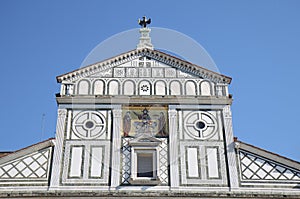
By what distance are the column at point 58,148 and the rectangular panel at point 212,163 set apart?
4651mm

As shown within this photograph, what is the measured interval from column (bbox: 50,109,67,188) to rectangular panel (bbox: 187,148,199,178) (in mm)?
4018

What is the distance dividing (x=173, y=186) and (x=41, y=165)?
4163 mm

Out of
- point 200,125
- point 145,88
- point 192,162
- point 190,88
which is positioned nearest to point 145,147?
point 192,162

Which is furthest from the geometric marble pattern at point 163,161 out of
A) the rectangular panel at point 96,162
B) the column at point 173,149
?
the rectangular panel at point 96,162

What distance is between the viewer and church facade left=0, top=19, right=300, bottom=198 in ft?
46.2

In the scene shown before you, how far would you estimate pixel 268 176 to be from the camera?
1438 cm

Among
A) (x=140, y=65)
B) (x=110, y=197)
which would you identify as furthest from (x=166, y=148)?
(x=140, y=65)

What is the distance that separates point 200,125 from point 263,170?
2.49m

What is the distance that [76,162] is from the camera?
14570 millimetres

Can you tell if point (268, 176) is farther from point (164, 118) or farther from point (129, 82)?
point (129, 82)

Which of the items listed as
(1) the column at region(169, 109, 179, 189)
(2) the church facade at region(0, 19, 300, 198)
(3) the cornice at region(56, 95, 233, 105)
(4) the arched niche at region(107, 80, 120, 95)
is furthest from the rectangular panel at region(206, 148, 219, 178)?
(4) the arched niche at region(107, 80, 120, 95)

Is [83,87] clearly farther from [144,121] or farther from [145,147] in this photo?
[145,147]

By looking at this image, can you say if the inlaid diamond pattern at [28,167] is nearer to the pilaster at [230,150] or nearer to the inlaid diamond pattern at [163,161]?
the inlaid diamond pattern at [163,161]

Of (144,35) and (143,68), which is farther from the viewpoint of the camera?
(144,35)
